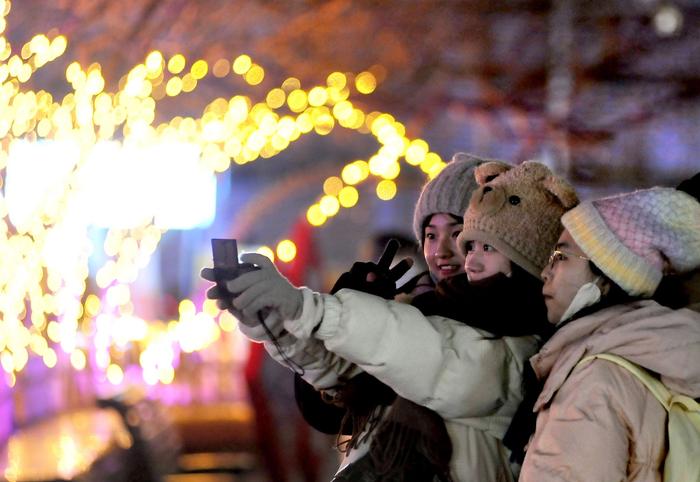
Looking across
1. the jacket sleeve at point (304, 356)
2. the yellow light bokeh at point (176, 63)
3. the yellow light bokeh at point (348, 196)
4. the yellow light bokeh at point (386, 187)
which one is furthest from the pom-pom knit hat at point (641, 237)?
the yellow light bokeh at point (348, 196)

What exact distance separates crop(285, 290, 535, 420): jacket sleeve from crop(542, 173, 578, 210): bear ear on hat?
0.33 metres

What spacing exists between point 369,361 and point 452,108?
478cm

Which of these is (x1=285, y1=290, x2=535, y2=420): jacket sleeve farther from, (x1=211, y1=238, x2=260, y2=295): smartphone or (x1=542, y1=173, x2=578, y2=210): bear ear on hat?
(x1=542, y1=173, x2=578, y2=210): bear ear on hat

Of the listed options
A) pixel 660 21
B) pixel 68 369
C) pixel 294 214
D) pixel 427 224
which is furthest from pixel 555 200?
pixel 294 214

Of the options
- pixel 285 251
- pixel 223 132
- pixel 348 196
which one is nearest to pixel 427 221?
pixel 285 251

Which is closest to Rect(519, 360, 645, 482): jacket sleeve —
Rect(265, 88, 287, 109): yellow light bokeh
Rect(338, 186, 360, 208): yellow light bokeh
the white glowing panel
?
the white glowing panel

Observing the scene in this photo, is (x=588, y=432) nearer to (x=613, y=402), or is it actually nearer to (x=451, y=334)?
(x=613, y=402)

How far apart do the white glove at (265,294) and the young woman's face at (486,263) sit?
1.34 feet

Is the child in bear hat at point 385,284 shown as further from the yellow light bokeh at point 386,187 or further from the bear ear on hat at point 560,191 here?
the yellow light bokeh at point 386,187

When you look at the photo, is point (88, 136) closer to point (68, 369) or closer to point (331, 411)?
point (68, 369)

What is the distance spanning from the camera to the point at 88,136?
6.01 meters

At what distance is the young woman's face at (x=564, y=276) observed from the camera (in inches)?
77.5

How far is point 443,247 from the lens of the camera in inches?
93.7

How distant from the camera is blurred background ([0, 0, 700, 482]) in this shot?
5777 mm
